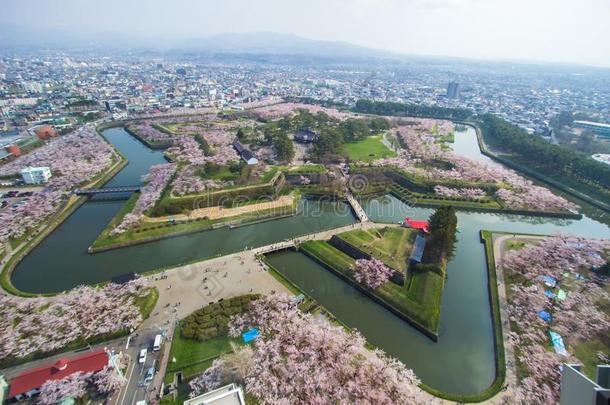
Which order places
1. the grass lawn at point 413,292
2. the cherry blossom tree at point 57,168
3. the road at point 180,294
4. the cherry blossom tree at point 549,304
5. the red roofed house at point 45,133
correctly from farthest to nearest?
the red roofed house at point 45,133, the cherry blossom tree at point 57,168, the grass lawn at point 413,292, the cherry blossom tree at point 549,304, the road at point 180,294

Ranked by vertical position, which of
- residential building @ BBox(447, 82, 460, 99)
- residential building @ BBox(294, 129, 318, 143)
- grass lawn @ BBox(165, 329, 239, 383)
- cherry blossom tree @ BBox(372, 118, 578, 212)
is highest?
residential building @ BBox(447, 82, 460, 99)

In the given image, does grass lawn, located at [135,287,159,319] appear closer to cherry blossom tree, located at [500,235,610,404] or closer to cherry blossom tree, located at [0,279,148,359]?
cherry blossom tree, located at [0,279,148,359]

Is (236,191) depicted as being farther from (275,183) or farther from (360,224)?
(360,224)

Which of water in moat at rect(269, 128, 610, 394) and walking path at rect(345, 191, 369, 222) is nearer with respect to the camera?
water in moat at rect(269, 128, 610, 394)

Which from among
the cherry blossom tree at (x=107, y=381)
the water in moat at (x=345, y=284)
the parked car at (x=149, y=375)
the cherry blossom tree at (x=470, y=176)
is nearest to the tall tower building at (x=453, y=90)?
the cherry blossom tree at (x=470, y=176)

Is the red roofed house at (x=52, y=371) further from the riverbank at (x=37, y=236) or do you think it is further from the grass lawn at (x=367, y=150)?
the grass lawn at (x=367, y=150)

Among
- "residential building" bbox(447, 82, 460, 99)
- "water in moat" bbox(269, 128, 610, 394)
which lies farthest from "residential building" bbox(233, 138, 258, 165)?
"residential building" bbox(447, 82, 460, 99)

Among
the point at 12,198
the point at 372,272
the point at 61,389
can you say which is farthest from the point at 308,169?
the point at 12,198

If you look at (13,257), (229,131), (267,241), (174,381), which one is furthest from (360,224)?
(229,131)

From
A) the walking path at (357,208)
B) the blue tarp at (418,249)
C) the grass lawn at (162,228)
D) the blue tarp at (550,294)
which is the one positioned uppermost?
the blue tarp at (418,249)
